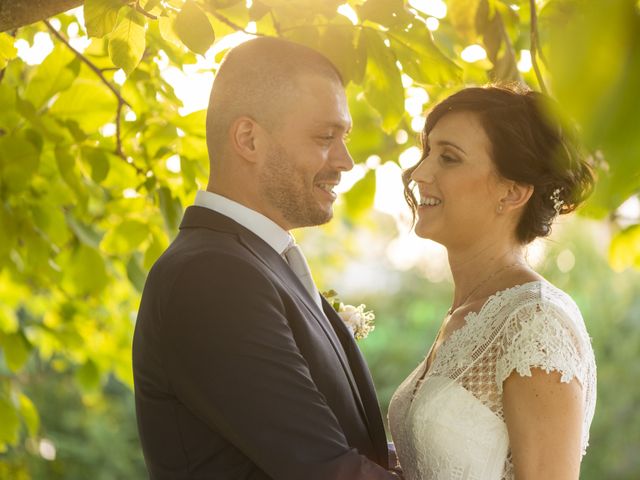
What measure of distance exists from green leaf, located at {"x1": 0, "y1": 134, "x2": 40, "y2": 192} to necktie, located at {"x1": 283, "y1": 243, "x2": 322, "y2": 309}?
41.4 inches

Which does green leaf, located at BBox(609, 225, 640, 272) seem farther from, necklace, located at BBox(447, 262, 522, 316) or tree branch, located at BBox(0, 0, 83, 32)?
tree branch, located at BBox(0, 0, 83, 32)

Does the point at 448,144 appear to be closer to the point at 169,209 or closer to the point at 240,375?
the point at 169,209

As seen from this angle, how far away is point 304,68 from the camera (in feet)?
7.84

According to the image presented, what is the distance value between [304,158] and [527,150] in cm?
71

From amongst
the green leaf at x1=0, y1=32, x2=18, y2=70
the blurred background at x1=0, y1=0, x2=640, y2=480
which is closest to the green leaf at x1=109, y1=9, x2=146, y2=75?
the blurred background at x1=0, y1=0, x2=640, y2=480

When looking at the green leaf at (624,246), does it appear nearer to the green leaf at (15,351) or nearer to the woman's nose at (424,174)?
the woman's nose at (424,174)

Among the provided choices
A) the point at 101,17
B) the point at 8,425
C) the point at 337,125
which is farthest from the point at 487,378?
the point at 8,425

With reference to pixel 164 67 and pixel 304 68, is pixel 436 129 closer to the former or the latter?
pixel 304 68

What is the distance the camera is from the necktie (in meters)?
2.40

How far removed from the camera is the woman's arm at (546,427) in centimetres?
220

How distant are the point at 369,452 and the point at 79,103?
5.48ft

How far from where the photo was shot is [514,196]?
8.99 ft

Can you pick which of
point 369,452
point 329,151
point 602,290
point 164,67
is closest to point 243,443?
point 369,452

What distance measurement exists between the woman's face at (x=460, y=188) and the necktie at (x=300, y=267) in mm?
475
